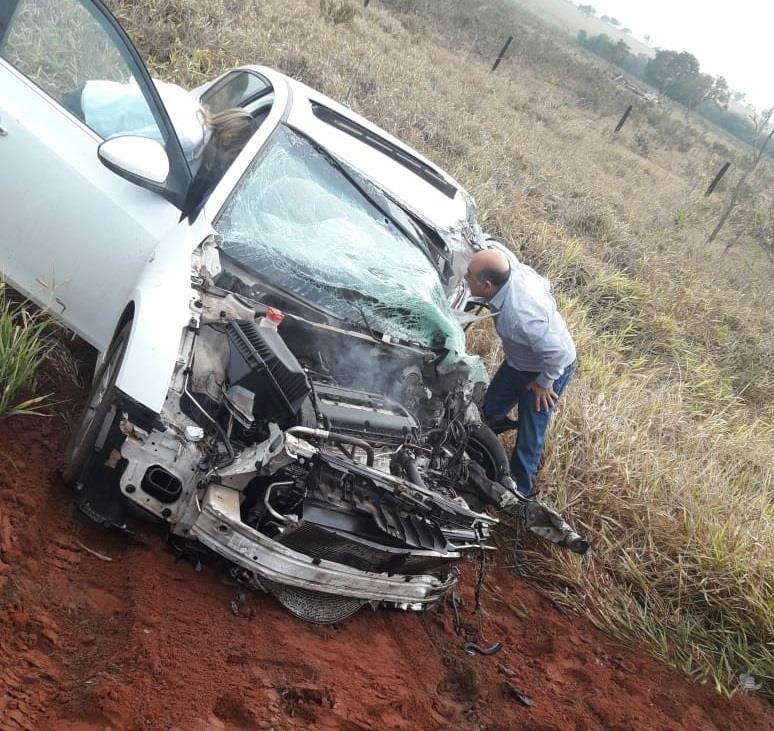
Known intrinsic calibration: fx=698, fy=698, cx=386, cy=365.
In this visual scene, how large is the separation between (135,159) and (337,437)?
1412mm

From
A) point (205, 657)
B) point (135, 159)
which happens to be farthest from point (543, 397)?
point (135, 159)

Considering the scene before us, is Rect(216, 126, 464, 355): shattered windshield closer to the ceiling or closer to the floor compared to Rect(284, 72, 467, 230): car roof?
closer to the floor

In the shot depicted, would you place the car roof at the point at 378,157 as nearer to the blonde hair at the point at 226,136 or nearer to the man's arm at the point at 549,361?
the blonde hair at the point at 226,136

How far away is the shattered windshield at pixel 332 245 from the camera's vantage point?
3117mm

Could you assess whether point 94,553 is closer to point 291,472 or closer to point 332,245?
point 291,472

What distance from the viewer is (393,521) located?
8.66 ft

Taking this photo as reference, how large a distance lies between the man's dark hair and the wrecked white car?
0.22m

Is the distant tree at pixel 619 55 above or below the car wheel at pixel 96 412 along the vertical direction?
above

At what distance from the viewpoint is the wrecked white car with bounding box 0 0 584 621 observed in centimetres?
247

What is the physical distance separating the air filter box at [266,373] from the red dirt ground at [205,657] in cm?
75

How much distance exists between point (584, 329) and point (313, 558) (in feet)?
15.5

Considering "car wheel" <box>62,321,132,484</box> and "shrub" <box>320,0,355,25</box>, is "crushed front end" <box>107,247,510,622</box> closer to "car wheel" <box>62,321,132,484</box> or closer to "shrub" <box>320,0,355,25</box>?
"car wheel" <box>62,321,132,484</box>

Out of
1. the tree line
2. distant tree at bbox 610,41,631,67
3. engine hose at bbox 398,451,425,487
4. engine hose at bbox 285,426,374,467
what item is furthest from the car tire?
distant tree at bbox 610,41,631,67

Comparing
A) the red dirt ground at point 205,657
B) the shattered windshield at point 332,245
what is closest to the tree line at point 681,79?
the shattered windshield at point 332,245
